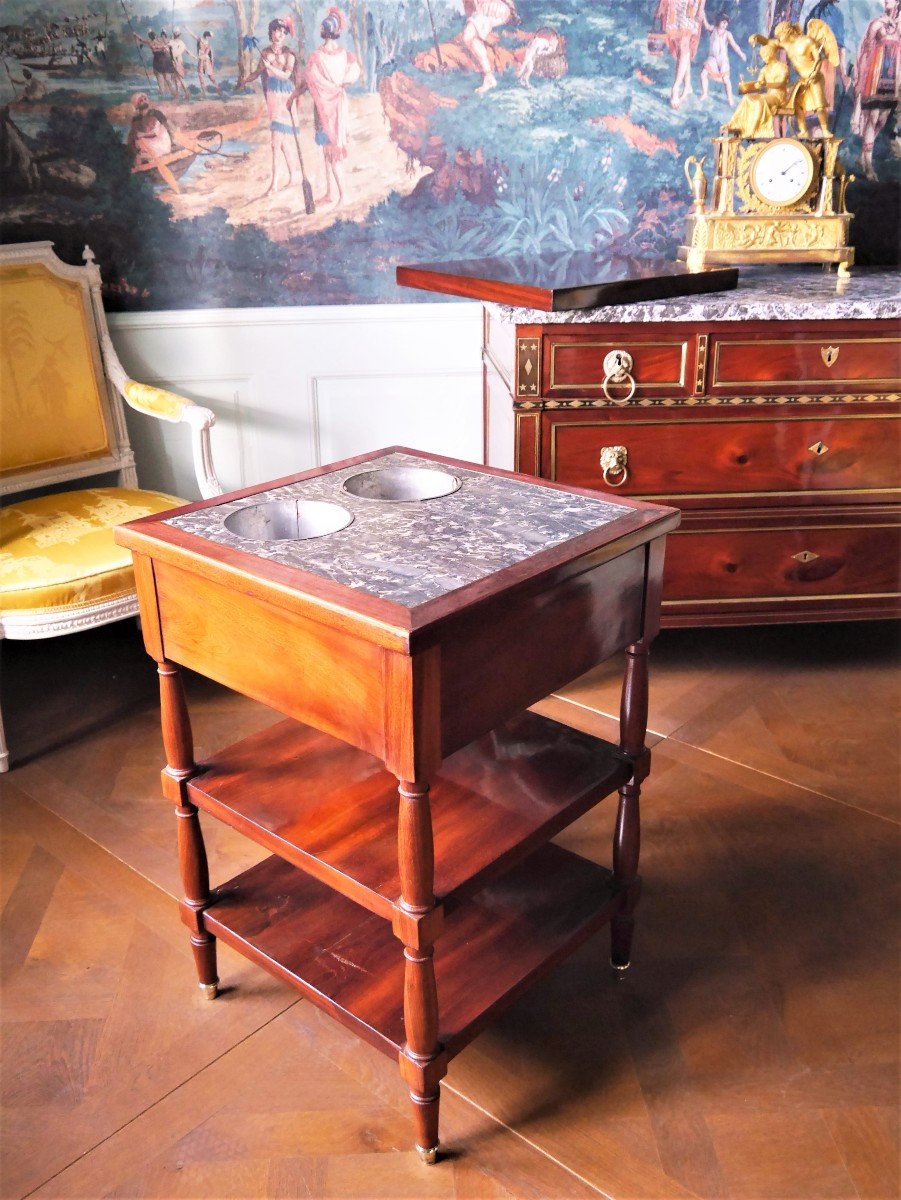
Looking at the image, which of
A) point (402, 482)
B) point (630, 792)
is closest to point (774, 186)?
point (402, 482)

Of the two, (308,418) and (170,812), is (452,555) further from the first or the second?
(308,418)

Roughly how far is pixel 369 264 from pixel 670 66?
129 cm

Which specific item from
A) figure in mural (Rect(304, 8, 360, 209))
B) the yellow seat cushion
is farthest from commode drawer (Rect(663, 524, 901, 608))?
figure in mural (Rect(304, 8, 360, 209))

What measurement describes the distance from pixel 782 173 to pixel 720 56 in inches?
22.5

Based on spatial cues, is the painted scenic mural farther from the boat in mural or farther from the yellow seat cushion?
the yellow seat cushion

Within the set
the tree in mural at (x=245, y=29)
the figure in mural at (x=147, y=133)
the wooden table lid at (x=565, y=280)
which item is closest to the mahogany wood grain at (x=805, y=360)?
the wooden table lid at (x=565, y=280)

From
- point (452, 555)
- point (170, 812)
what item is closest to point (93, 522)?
point (170, 812)

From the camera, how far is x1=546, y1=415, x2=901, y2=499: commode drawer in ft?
11.3

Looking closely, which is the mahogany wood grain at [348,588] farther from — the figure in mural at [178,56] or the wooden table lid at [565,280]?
the figure in mural at [178,56]

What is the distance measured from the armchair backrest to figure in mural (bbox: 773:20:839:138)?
2442 millimetres

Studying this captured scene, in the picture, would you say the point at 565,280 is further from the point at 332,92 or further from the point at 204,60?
the point at 204,60

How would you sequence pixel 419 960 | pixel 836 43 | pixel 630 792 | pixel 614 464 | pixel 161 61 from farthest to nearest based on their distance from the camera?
pixel 836 43
pixel 161 61
pixel 614 464
pixel 630 792
pixel 419 960

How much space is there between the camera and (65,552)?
10.5 ft

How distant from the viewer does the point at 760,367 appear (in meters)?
3.39
